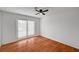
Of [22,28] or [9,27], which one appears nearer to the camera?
[9,27]

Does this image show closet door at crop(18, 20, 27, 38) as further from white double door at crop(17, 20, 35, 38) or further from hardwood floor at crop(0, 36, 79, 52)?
hardwood floor at crop(0, 36, 79, 52)

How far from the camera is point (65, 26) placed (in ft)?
13.4

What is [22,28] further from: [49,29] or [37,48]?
[37,48]

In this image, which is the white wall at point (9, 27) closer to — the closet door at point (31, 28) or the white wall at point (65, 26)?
the closet door at point (31, 28)

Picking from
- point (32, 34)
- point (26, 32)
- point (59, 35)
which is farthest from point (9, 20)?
point (59, 35)

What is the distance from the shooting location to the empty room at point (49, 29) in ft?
Answer: 11.2

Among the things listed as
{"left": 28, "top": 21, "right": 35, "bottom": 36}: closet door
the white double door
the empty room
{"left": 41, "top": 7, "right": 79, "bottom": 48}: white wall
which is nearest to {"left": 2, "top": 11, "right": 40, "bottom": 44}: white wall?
the empty room

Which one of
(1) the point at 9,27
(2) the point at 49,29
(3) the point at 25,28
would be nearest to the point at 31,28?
(3) the point at 25,28

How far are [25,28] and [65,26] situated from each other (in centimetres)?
308

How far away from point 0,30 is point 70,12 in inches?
148

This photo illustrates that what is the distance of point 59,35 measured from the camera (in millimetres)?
4633
